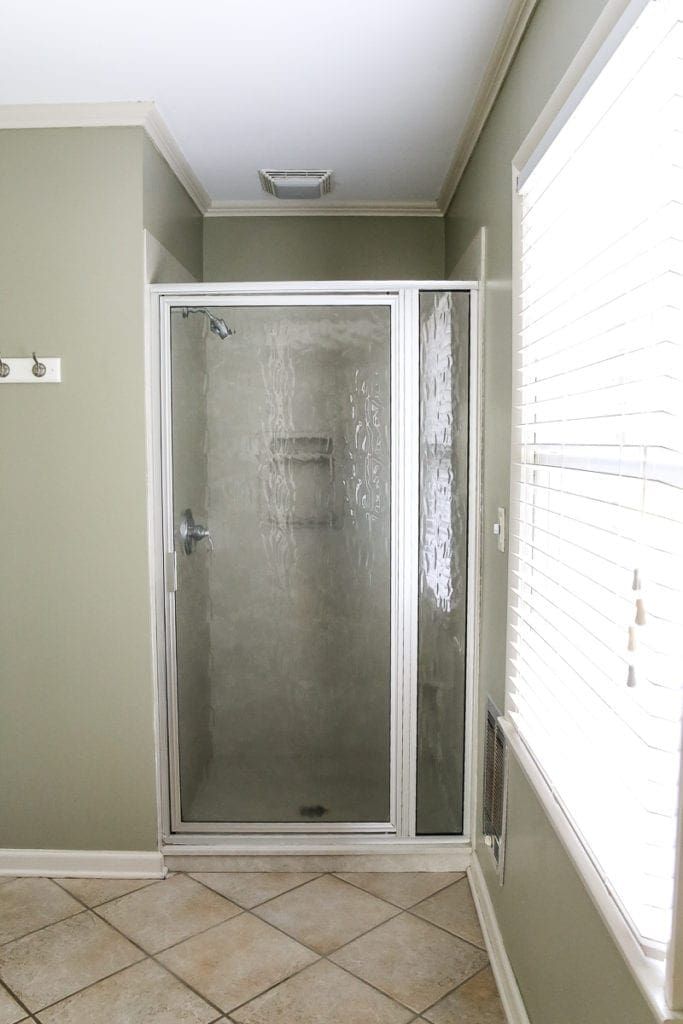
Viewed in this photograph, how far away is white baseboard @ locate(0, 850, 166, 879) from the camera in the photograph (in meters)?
2.65

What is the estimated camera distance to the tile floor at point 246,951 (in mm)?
2018

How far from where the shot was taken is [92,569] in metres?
2.62

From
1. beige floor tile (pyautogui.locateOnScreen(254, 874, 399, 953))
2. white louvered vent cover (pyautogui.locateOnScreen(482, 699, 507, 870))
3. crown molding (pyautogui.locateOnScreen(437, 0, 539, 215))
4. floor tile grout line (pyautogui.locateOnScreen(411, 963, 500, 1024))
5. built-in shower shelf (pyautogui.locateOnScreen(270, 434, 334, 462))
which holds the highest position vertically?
crown molding (pyautogui.locateOnScreen(437, 0, 539, 215))

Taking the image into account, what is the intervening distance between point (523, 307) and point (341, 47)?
88 centimetres

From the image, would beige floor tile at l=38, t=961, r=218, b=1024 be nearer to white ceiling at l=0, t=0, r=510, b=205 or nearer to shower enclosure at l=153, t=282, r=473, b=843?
shower enclosure at l=153, t=282, r=473, b=843

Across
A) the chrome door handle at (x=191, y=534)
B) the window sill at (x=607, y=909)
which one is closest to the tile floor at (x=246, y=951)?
the window sill at (x=607, y=909)

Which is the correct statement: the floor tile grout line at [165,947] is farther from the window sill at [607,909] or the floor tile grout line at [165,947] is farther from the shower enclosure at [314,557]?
the window sill at [607,909]

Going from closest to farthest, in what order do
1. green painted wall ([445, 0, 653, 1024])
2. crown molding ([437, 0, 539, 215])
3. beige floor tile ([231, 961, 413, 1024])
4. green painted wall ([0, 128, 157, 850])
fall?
green painted wall ([445, 0, 653, 1024]) < crown molding ([437, 0, 539, 215]) < beige floor tile ([231, 961, 413, 1024]) < green painted wall ([0, 128, 157, 850])

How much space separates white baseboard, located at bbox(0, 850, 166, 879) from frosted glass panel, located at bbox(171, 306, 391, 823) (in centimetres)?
19

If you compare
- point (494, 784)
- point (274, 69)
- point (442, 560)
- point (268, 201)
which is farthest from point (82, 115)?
point (494, 784)

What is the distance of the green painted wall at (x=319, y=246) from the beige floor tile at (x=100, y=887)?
244cm

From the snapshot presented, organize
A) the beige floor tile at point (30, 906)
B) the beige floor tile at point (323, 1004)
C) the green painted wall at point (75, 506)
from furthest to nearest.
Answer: the green painted wall at point (75, 506) < the beige floor tile at point (30, 906) < the beige floor tile at point (323, 1004)

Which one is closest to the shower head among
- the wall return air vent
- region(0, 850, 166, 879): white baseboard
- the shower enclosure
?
the shower enclosure

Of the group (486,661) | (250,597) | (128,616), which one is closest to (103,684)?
(128,616)
